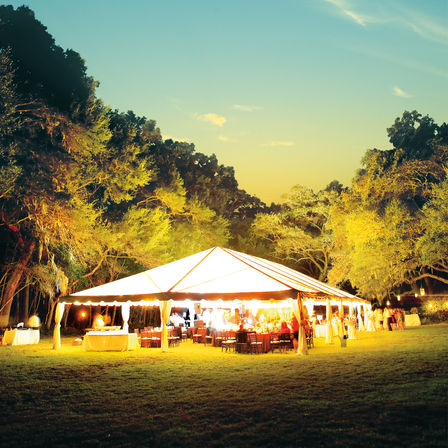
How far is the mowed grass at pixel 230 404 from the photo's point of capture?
4.36 metres

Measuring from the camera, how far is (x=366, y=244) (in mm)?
20984

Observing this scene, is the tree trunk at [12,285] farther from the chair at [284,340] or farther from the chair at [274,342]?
the chair at [284,340]

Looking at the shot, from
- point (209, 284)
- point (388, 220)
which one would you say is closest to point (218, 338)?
point (209, 284)

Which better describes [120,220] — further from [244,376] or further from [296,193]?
[244,376]

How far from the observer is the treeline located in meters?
15.7

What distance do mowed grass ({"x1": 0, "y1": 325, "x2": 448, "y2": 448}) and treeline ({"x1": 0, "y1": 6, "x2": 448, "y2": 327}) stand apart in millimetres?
7933

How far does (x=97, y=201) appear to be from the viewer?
810 inches

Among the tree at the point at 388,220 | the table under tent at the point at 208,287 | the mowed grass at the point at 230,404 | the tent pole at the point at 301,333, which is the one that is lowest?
the mowed grass at the point at 230,404

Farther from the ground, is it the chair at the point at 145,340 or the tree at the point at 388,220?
the tree at the point at 388,220

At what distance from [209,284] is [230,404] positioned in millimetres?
8181

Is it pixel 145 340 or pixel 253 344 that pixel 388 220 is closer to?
pixel 253 344

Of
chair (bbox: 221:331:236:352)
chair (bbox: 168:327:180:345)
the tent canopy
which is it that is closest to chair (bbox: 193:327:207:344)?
chair (bbox: 168:327:180:345)

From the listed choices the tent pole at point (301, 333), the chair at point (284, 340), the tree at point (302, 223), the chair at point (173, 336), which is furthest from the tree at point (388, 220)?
the chair at point (173, 336)

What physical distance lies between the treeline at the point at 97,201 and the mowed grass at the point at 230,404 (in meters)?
7.93
